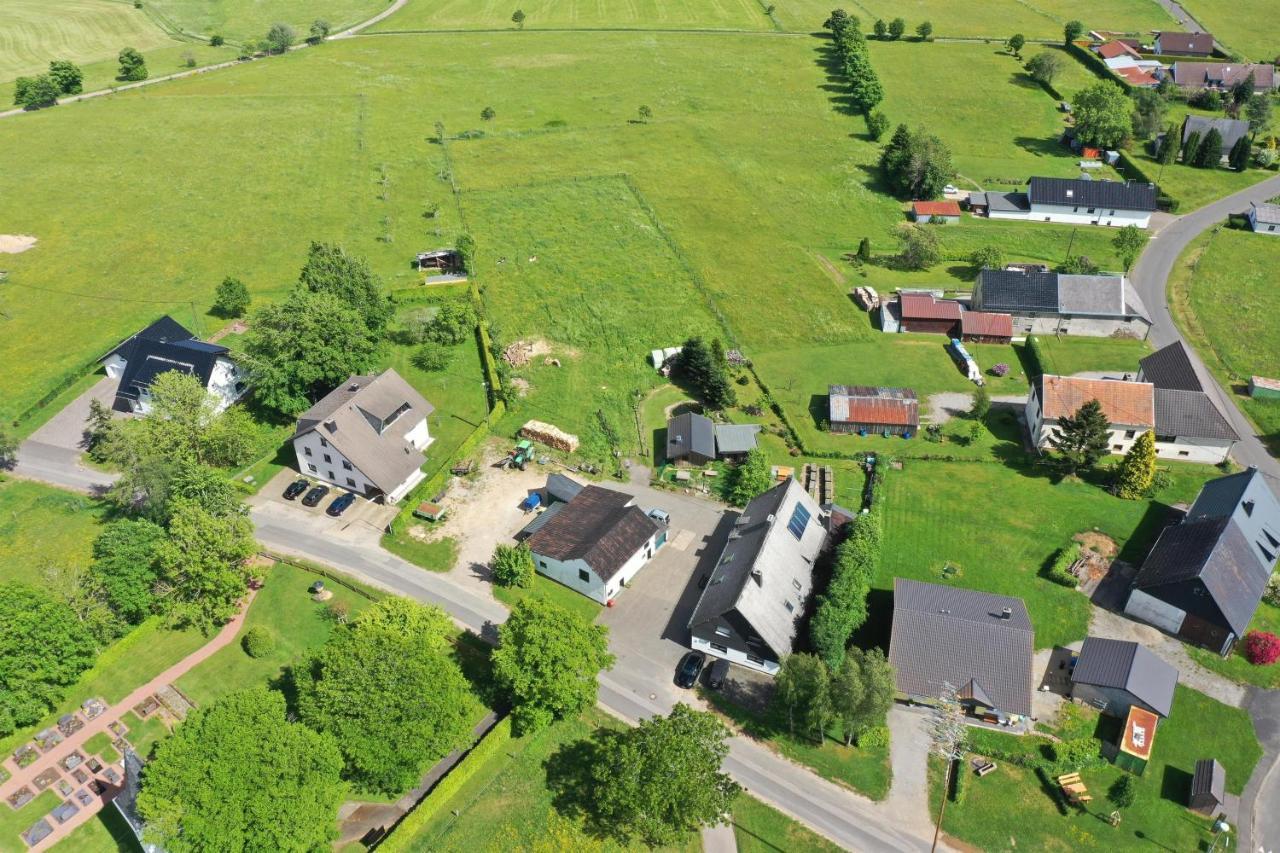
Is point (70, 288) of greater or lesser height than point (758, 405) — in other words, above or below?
above

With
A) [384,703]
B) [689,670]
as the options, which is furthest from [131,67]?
[689,670]

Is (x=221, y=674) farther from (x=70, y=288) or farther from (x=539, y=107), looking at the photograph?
(x=539, y=107)

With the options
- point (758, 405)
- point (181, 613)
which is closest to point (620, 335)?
point (758, 405)

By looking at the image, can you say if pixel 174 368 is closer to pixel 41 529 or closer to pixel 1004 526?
pixel 41 529

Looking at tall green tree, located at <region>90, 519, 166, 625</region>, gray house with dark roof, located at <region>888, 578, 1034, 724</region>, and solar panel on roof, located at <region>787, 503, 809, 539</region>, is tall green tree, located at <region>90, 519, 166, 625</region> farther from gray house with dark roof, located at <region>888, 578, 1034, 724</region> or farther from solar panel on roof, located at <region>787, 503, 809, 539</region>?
gray house with dark roof, located at <region>888, 578, 1034, 724</region>

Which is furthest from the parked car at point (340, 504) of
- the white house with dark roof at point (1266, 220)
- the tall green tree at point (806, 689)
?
the white house with dark roof at point (1266, 220)

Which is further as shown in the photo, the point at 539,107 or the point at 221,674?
the point at 539,107
